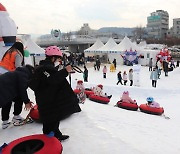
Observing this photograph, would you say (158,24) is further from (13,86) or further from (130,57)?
(13,86)

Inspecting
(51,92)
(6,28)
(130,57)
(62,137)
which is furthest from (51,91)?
(130,57)

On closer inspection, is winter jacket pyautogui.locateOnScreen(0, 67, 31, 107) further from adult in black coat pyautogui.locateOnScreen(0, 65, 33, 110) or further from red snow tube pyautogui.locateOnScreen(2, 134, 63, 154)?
red snow tube pyautogui.locateOnScreen(2, 134, 63, 154)

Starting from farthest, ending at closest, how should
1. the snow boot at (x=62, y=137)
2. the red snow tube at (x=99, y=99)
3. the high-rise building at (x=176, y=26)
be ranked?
1. the high-rise building at (x=176, y=26)
2. the red snow tube at (x=99, y=99)
3. the snow boot at (x=62, y=137)

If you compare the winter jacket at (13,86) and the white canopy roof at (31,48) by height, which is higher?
the white canopy roof at (31,48)

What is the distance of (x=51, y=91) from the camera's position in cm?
288

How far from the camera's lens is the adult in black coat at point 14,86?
11.0 ft

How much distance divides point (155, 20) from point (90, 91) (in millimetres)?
110539

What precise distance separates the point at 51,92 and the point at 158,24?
114668 mm

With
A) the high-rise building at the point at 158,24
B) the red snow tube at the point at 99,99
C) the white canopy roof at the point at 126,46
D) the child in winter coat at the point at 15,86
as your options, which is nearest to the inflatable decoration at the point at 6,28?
the child in winter coat at the point at 15,86

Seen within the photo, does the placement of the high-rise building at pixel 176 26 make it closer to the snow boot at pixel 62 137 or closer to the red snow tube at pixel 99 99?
the red snow tube at pixel 99 99

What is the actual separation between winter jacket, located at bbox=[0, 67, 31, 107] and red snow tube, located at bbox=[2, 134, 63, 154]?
73 cm

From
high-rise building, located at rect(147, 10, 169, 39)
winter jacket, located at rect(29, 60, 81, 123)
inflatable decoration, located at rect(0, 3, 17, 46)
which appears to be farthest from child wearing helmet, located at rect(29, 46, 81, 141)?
high-rise building, located at rect(147, 10, 169, 39)

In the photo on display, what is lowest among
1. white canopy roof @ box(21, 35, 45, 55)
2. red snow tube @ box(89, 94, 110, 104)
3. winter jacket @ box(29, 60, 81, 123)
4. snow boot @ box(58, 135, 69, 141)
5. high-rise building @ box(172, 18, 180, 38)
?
red snow tube @ box(89, 94, 110, 104)

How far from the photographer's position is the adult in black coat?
3.34 m
